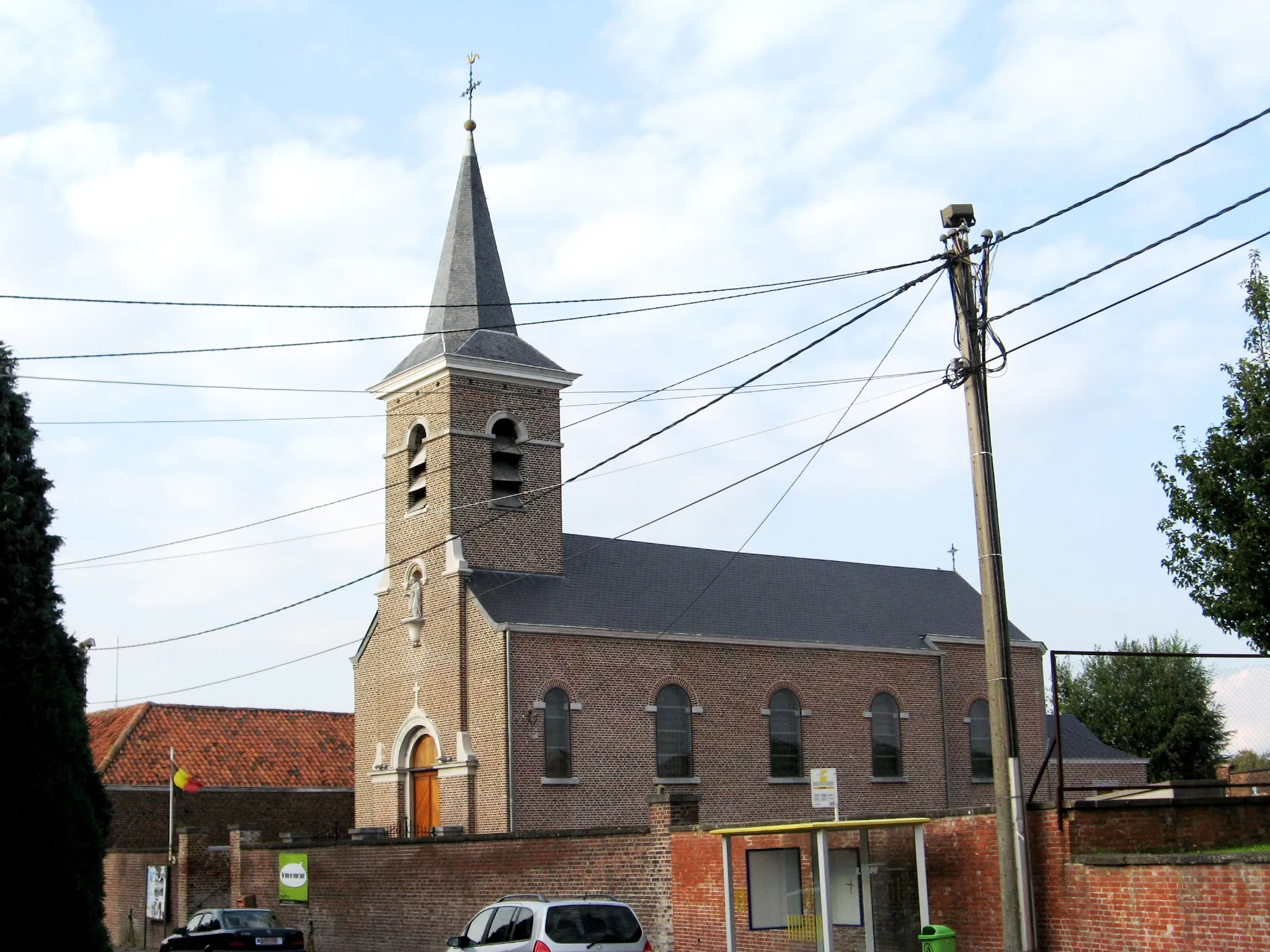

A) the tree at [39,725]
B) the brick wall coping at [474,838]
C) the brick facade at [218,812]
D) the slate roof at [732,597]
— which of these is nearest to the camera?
the tree at [39,725]

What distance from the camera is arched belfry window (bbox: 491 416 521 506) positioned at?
118 ft

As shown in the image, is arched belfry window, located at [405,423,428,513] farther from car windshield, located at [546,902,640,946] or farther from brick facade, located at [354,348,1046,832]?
car windshield, located at [546,902,640,946]

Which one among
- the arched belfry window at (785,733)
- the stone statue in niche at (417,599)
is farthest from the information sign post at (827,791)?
the stone statue in niche at (417,599)

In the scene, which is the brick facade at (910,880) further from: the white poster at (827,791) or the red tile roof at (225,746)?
the red tile roof at (225,746)

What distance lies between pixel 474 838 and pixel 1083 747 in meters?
23.9

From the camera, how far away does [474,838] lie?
1033 inches

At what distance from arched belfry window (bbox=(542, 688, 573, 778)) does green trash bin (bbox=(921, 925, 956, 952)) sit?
16.7 m

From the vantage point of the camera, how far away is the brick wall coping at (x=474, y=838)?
2289 centimetres

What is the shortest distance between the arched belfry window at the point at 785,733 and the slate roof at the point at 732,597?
1574mm

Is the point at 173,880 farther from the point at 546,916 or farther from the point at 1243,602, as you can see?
the point at 1243,602

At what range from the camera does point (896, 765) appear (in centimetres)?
3903

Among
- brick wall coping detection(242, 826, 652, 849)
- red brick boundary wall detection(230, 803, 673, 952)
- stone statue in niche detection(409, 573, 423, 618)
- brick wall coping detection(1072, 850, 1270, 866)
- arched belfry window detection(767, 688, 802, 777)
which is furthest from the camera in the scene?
arched belfry window detection(767, 688, 802, 777)

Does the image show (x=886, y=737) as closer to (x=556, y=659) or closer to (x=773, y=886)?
(x=556, y=659)

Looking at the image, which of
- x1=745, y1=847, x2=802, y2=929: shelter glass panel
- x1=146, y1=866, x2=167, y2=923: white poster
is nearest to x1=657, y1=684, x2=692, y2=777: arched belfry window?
x1=146, y1=866, x2=167, y2=923: white poster
